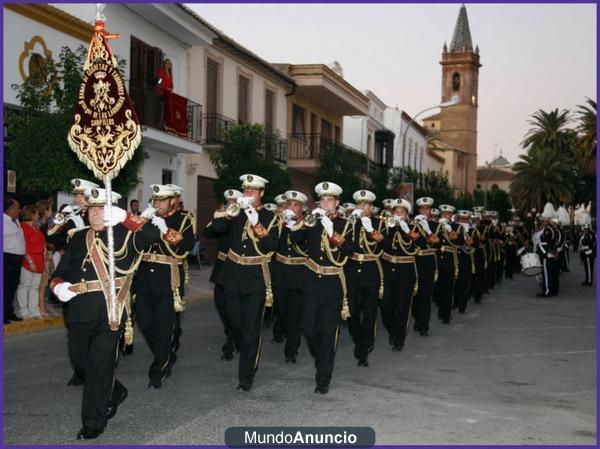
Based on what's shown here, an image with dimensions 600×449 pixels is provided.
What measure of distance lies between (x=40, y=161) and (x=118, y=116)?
6660mm

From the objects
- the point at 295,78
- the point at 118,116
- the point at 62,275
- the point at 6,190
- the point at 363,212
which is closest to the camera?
the point at 62,275

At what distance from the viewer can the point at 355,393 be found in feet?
27.1

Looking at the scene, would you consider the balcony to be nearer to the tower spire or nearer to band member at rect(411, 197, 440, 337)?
band member at rect(411, 197, 440, 337)

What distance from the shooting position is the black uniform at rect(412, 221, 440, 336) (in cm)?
1271

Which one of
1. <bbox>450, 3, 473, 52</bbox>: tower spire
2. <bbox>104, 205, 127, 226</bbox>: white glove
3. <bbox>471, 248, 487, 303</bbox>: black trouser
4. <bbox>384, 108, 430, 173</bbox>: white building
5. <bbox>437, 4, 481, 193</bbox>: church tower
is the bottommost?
<bbox>471, 248, 487, 303</bbox>: black trouser

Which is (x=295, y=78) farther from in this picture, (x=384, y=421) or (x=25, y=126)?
(x=384, y=421)

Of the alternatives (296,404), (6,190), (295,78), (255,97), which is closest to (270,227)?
(296,404)

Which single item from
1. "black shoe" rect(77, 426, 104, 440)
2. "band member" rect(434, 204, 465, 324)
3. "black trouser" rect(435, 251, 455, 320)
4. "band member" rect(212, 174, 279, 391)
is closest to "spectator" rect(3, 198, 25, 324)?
"band member" rect(212, 174, 279, 391)

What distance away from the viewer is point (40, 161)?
13781mm

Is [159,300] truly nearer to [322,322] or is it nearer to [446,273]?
[322,322]

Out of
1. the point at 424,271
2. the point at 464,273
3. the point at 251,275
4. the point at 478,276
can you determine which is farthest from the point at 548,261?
the point at 251,275

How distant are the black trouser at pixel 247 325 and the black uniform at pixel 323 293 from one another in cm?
47

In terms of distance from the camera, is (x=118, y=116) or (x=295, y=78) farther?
(x=295, y=78)

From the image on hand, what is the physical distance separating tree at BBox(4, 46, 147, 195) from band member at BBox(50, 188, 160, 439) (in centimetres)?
708
